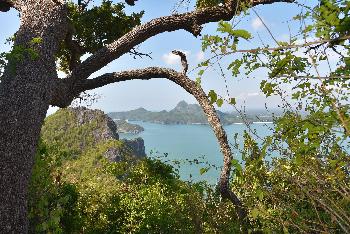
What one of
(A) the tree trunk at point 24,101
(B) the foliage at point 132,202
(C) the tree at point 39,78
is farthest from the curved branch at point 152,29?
(B) the foliage at point 132,202

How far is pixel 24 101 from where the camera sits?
6.09 m

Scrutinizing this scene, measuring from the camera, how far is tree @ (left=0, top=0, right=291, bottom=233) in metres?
5.55

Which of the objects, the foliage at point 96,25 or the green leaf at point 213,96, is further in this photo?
the foliage at point 96,25

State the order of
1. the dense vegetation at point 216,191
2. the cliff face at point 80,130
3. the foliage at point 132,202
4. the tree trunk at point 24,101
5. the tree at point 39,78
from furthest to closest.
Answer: the cliff face at point 80,130 < the foliage at point 132,202 < the tree at point 39,78 < the tree trunk at point 24,101 < the dense vegetation at point 216,191

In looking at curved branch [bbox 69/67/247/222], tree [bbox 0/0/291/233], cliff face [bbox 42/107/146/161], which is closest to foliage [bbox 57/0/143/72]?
tree [bbox 0/0/291/233]

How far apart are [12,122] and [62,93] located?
5.47 feet

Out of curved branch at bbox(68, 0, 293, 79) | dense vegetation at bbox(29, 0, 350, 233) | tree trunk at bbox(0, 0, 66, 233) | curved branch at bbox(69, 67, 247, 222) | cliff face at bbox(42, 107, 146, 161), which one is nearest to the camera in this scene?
dense vegetation at bbox(29, 0, 350, 233)

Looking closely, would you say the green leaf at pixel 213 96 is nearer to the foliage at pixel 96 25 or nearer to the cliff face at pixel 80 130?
the foliage at pixel 96 25

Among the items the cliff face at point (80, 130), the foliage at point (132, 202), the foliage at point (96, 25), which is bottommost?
the cliff face at point (80, 130)

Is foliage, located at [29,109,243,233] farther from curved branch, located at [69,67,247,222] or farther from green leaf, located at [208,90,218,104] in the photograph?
green leaf, located at [208,90,218,104]

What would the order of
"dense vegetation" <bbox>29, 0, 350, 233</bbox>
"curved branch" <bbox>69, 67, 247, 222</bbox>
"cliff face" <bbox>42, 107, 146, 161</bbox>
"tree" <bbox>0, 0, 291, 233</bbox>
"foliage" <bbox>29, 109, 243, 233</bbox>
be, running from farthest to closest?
"cliff face" <bbox>42, 107, 146, 161</bbox> < "foliage" <bbox>29, 109, 243, 233</bbox> < "curved branch" <bbox>69, 67, 247, 222</bbox> < "tree" <bbox>0, 0, 291, 233</bbox> < "dense vegetation" <bbox>29, 0, 350, 233</bbox>

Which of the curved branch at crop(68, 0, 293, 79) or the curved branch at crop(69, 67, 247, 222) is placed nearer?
the curved branch at crop(69, 67, 247, 222)

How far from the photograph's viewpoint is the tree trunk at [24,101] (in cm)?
545

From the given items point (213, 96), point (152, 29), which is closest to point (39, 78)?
point (152, 29)
